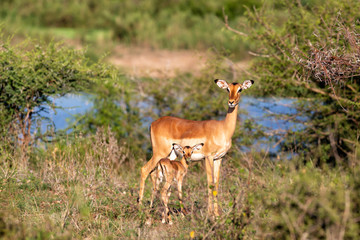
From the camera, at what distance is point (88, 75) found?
34.2 feet

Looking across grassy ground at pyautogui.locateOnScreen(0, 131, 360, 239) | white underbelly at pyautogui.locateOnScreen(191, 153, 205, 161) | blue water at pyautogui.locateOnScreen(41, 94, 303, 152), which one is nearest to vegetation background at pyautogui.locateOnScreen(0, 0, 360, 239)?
grassy ground at pyautogui.locateOnScreen(0, 131, 360, 239)

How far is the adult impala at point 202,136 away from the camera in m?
6.82

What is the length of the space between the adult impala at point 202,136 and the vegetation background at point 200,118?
27 centimetres

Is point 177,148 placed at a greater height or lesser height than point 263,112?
greater

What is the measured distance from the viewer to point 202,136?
6883 mm

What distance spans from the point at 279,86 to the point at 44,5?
26281 mm

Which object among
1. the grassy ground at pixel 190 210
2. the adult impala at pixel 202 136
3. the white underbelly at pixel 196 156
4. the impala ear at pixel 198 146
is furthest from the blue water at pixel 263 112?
the impala ear at pixel 198 146

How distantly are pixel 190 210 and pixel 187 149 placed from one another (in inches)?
31.2

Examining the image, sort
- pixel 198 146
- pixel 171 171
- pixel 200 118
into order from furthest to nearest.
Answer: pixel 200 118 → pixel 198 146 → pixel 171 171

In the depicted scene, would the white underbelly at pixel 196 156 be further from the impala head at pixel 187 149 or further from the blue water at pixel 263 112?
the blue water at pixel 263 112

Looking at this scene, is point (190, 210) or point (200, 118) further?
point (200, 118)

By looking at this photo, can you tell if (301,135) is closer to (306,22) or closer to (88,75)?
(306,22)


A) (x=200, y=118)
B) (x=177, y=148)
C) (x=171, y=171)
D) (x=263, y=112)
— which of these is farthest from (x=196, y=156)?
(x=200, y=118)

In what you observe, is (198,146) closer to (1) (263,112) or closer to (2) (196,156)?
(2) (196,156)
